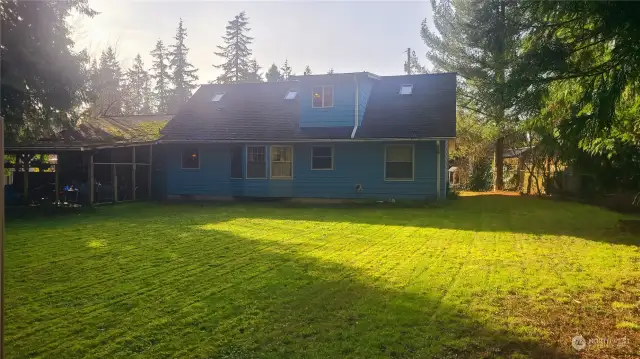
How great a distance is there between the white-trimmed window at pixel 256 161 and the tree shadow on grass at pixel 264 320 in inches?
484

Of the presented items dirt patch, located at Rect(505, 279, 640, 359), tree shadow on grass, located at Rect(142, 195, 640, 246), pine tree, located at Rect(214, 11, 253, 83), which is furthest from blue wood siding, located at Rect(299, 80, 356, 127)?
pine tree, located at Rect(214, 11, 253, 83)

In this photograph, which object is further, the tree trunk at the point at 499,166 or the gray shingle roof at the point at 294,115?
the tree trunk at the point at 499,166

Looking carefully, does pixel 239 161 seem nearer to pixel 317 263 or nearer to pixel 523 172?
pixel 317 263

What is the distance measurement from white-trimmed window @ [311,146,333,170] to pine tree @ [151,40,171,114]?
39.6 m

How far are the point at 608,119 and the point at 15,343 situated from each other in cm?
685

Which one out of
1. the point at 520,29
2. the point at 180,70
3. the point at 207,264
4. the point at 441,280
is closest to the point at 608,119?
the point at 520,29

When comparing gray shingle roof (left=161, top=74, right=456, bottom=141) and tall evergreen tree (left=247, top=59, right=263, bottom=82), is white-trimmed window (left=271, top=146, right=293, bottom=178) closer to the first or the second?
gray shingle roof (left=161, top=74, right=456, bottom=141)

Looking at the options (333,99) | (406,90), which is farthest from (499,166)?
(333,99)

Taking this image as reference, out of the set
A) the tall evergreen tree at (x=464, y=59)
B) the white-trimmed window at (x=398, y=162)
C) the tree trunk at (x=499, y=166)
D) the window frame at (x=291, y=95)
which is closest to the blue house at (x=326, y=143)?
the white-trimmed window at (x=398, y=162)

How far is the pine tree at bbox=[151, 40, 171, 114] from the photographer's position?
2110 inches

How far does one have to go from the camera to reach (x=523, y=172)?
24.1 m

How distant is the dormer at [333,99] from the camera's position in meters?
18.5

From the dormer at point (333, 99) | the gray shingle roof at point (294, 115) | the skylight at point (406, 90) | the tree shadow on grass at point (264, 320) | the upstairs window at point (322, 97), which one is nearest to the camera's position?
the tree shadow on grass at point (264, 320)

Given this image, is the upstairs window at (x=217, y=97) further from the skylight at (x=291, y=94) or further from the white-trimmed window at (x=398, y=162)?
the white-trimmed window at (x=398, y=162)
